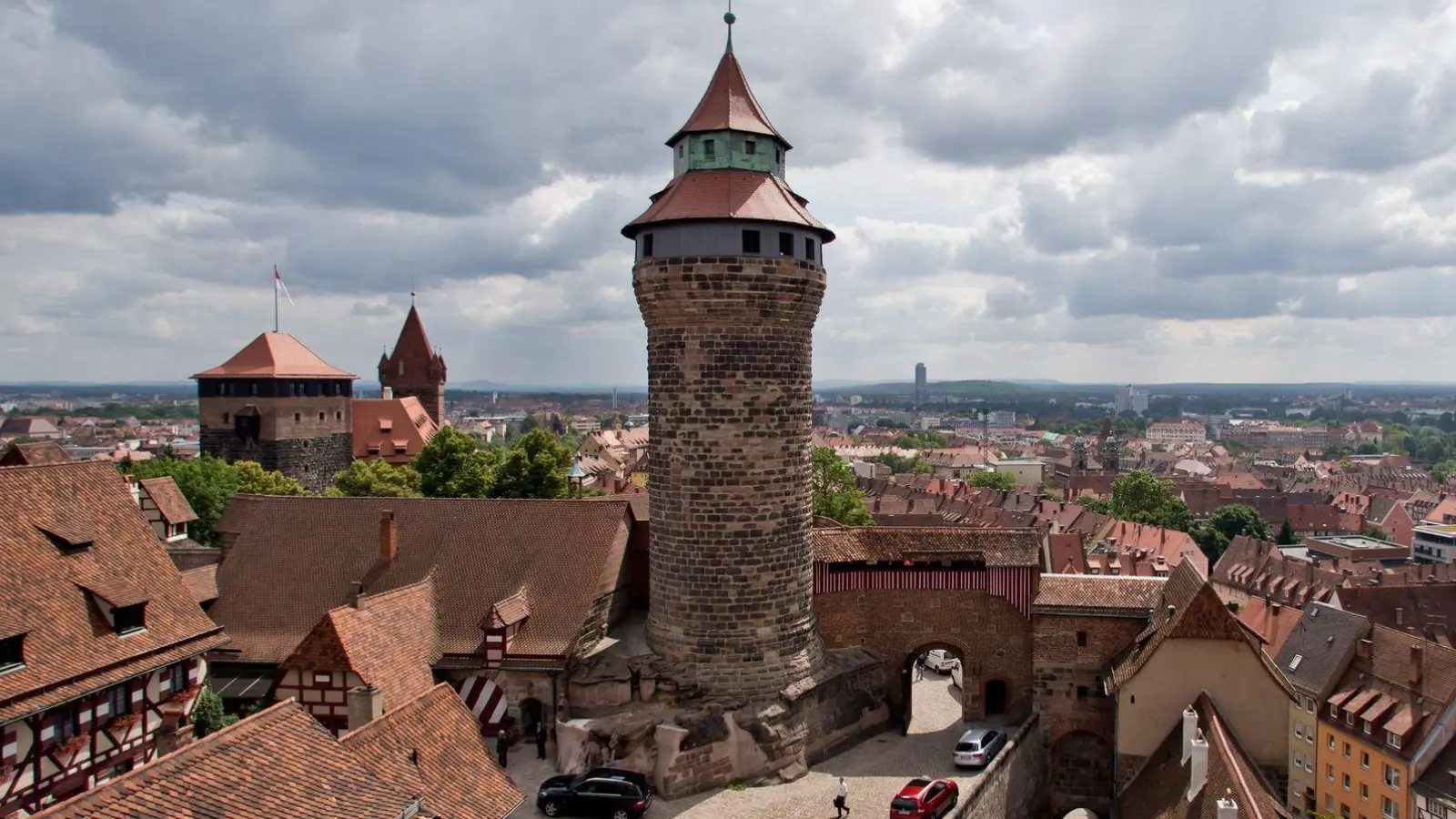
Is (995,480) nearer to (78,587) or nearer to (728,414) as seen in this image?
(728,414)

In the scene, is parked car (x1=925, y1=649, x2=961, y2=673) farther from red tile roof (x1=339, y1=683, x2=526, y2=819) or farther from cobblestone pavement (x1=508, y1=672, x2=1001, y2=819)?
red tile roof (x1=339, y1=683, x2=526, y2=819)

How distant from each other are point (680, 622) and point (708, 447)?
3957mm

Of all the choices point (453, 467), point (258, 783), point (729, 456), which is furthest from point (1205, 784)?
point (453, 467)

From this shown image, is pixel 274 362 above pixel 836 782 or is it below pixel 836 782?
above

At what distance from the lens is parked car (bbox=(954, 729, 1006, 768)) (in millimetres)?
23578

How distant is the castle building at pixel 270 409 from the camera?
5978cm

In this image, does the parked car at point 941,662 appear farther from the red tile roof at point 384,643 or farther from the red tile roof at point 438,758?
the red tile roof at point 438,758

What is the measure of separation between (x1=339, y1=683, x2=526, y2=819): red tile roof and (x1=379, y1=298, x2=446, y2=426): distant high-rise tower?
2911 inches

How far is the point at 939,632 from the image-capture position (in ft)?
87.1

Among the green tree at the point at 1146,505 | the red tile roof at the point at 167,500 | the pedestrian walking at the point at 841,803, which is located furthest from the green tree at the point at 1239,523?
the red tile roof at the point at 167,500

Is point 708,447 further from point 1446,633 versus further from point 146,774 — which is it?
point 1446,633

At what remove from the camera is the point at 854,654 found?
Answer: 84.9 ft

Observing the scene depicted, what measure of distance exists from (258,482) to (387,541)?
27507 millimetres

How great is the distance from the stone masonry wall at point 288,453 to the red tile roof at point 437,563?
109 ft
